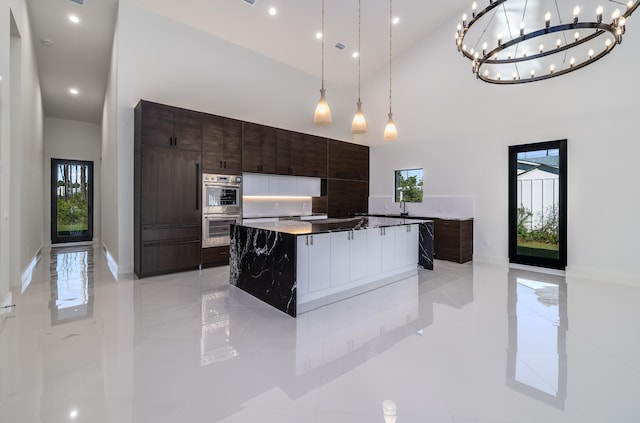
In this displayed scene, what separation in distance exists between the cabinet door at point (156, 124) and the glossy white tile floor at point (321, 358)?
2105 millimetres

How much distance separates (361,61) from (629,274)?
19.7 feet

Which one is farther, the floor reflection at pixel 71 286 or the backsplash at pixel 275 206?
the backsplash at pixel 275 206

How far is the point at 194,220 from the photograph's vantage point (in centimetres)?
460

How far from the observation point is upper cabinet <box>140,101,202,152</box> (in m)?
4.13

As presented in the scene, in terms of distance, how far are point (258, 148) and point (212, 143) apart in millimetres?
871

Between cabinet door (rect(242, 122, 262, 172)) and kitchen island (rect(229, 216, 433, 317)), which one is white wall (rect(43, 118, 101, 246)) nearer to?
cabinet door (rect(242, 122, 262, 172))

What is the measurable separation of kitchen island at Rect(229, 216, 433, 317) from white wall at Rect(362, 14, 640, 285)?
7.49 ft

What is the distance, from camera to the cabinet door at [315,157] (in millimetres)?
6223

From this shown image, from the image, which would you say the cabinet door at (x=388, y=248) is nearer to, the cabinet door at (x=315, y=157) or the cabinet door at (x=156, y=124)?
the cabinet door at (x=315, y=157)

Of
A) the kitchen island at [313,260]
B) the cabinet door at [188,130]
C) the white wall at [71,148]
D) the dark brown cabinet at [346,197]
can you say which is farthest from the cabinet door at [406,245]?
the white wall at [71,148]

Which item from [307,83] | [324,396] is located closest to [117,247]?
[324,396]

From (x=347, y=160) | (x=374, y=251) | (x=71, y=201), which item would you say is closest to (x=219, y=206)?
(x=374, y=251)

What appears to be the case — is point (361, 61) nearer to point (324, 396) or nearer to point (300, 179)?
point (300, 179)

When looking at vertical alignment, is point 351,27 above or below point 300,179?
above
